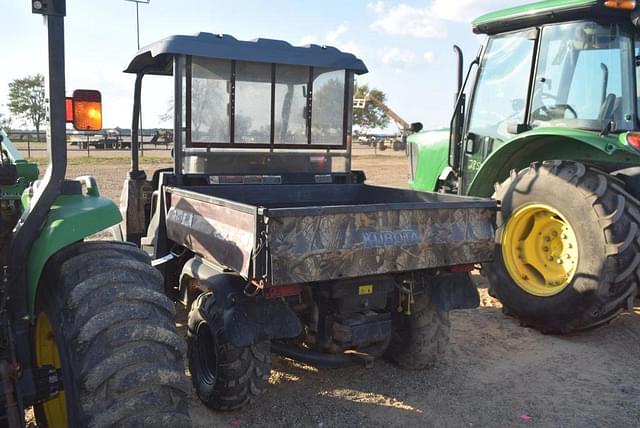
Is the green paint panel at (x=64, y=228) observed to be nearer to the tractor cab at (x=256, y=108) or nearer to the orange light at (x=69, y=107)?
the orange light at (x=69, y=107)

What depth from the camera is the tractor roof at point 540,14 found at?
5160 millimetres

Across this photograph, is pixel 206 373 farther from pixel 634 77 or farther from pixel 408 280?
pixel 634 77

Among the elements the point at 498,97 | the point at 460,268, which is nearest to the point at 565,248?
the point at 460,268

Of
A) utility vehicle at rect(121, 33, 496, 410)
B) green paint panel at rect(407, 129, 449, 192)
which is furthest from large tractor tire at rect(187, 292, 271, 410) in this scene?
green paint panel at rect(407, 129, 449, 192)

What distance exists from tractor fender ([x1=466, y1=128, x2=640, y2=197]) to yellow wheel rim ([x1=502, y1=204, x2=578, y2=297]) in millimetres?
646

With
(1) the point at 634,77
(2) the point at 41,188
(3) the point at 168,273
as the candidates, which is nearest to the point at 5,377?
(2) the point at 41,188

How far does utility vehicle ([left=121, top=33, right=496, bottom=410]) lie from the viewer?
3.31 meters

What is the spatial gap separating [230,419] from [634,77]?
14.4 ft

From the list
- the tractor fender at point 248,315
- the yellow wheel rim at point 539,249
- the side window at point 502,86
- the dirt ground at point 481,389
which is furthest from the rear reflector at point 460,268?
the side window at point 502,86

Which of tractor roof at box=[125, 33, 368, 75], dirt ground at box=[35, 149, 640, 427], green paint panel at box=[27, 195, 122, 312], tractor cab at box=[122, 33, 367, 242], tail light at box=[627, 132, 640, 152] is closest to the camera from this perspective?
green paint panel at box=[27, 195, 122, 312]

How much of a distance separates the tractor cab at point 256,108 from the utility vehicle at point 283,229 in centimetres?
1

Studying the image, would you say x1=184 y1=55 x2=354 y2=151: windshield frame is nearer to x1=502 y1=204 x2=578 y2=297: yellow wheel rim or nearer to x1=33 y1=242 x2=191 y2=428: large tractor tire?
x1=502 y1=204 x2=578 y2=297: yellow wheel rim

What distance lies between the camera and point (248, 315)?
3451 mm

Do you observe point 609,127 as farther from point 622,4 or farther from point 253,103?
point 253,103
